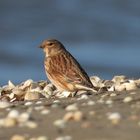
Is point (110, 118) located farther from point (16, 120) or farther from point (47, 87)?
point (47, 87)

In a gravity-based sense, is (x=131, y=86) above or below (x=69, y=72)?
below

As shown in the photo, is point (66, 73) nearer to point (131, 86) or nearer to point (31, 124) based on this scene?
point (131, 86)

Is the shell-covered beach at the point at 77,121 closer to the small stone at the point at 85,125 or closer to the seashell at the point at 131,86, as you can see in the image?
the small stone at the point at 85,125

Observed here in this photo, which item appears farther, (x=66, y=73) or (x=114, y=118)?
(x=66, y=73)

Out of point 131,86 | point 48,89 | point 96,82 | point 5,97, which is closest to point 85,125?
point 131,86

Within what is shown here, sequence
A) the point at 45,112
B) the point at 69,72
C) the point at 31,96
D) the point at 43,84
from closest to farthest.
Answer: the point at 45,112
the point at 31,96
the point at 69,72
the point at 43,84

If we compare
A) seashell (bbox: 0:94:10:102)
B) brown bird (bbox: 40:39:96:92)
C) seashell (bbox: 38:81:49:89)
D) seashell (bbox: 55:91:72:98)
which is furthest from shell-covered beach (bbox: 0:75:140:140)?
seashell (bbox: 38:81:49:89)

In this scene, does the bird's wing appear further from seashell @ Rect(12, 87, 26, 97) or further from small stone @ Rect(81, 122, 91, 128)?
small stone @ Rect(81, 122, 91, 128)

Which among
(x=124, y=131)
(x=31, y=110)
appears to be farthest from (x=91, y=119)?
(x=31, y=110)
